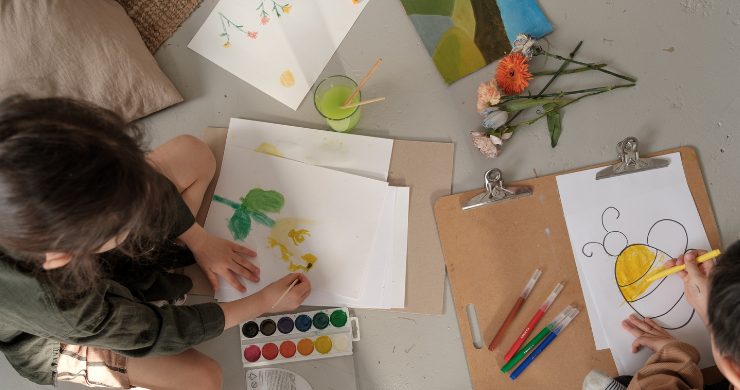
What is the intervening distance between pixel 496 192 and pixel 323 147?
0.33m

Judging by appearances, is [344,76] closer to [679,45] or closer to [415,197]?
[415,197]

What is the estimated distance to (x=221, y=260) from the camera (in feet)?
2.61

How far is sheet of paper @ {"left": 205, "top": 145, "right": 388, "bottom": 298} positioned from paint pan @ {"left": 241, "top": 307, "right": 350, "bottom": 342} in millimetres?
42

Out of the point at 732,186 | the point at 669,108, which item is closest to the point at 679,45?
the point at 669,108

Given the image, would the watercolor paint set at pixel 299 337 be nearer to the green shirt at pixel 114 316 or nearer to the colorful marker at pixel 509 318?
the green shirt at pixel 114 316

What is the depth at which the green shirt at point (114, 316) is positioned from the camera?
573mm

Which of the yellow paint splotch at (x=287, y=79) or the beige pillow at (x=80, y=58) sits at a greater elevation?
the yellow paint splotch at (x=287, y=79)

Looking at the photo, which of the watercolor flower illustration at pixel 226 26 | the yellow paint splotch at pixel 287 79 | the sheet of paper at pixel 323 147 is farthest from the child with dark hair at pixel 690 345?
the watercolor flower illustration at pixel 226 26

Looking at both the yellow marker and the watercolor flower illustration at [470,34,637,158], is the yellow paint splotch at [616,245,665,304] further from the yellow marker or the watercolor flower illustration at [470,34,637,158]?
the watercolor flower illustration at [470,34,637,158]

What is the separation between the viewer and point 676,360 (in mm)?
695

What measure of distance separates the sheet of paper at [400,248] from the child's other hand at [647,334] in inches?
14.9

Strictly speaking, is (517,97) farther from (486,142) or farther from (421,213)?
(421,213)

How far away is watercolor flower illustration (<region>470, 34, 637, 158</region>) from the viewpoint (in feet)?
2.57

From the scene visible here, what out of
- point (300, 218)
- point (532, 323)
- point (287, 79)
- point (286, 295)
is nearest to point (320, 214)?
point (300, 218)
